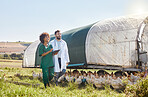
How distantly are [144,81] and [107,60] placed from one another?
6.32 m

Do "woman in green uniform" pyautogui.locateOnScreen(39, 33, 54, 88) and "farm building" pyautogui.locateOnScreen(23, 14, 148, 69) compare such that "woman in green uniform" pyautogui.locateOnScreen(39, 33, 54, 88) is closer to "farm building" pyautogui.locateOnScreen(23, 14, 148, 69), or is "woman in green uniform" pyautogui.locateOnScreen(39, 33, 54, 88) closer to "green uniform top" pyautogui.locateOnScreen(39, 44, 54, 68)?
"green uniform top" pyautogui.locateOnScreen(39, 44, 54, 68)

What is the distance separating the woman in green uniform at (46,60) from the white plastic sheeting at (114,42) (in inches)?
200

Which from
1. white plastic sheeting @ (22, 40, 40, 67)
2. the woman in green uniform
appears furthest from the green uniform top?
white plastic sheeting @ (22, 40, 40, 67)

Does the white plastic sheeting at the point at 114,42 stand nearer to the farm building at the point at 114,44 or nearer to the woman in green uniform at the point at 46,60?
the farm building at the point at 114,44

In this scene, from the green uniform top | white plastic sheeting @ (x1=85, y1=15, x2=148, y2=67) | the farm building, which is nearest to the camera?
the green uniform top

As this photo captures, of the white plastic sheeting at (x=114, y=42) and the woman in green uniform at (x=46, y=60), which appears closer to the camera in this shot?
the woman in green uniform at (x=46, y=60)

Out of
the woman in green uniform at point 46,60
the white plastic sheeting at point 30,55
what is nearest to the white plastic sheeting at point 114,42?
the woman in green uniform at point 46,60

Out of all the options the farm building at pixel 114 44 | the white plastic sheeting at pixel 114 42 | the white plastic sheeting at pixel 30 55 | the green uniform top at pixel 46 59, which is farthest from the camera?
the white plastic sheeting at pixel 30 55

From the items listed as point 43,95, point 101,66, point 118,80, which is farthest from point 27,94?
point 101,66

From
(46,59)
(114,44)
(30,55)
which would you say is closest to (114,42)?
(114,44)

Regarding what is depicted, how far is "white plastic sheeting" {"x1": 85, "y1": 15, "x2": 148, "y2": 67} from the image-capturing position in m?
11.9

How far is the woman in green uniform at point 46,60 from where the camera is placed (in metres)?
8.37

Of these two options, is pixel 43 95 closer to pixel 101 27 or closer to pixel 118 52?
pixel 118 52

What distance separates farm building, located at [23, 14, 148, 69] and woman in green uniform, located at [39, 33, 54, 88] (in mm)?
5041
